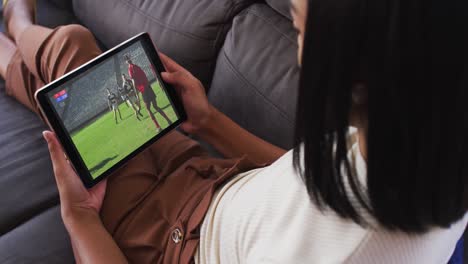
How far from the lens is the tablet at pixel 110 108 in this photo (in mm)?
810

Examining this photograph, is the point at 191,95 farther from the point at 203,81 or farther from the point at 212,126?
the point at 203,81

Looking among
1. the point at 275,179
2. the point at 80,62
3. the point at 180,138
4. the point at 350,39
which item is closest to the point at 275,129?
the point at 180,138

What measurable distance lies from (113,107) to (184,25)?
15.0 inches

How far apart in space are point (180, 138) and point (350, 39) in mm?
649

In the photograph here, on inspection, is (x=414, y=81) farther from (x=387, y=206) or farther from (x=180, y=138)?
(x=180, y=138)

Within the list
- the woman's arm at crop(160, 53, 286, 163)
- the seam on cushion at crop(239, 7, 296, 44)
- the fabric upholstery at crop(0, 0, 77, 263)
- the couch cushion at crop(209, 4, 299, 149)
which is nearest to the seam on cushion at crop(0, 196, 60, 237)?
the fabric upholstery at crop(0, 0, 77, 263)

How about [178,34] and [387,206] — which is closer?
[387,206]

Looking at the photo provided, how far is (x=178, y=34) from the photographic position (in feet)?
3.85

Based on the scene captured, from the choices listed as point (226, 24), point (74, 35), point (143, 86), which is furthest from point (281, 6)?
point (74, 35)

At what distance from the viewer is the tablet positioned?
0.81 meters

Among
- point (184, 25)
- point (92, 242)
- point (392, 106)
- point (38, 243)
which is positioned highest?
point (392, 106)

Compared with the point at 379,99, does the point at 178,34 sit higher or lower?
lower

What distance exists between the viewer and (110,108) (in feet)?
2.86

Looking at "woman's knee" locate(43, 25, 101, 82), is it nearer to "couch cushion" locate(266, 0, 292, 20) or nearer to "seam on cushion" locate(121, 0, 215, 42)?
"seam on cushion" locate(121, 0, 215, 42)
